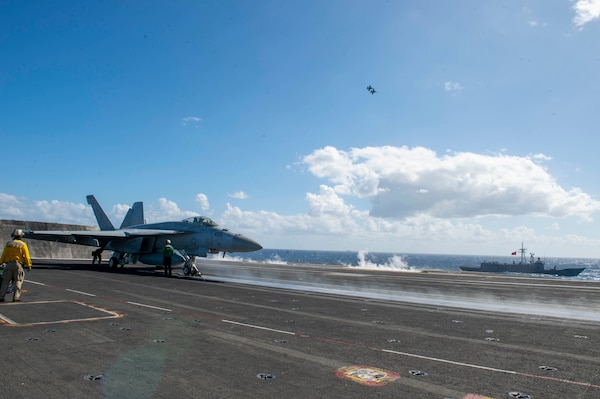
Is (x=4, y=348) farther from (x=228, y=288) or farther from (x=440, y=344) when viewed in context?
(x=228, y=288)

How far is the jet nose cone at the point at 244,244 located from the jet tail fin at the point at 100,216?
689 inches

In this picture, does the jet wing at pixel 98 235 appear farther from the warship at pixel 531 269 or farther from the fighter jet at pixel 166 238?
the warship at pixel 531 269

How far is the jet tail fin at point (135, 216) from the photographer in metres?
36.4

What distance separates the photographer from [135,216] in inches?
1439

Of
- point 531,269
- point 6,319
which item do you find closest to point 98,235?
point 6,319

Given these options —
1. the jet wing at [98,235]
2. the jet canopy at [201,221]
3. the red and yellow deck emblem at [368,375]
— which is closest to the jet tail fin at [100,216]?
the jet wing at [98,235]

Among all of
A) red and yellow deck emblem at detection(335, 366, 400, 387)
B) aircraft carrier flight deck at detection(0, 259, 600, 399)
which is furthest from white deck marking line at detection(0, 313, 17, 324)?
red and yellow deck emblem at detection(335, 366, 400, 387)

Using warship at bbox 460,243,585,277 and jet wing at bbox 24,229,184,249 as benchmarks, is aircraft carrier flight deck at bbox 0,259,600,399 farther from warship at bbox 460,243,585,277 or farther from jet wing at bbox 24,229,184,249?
warship at bbox 460,243,585,277

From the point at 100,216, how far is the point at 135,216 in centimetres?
308

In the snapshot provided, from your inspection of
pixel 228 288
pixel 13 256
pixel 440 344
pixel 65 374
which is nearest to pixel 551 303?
pixel 440 344

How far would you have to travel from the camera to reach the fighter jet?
24000mm

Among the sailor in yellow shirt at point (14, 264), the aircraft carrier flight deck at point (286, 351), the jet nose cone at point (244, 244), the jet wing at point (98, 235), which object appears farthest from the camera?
the jet wing at point (98, 235)

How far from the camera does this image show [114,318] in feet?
30.6

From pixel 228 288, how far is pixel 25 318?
8875mm
